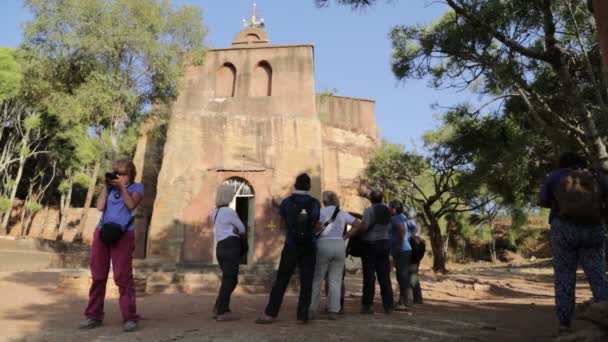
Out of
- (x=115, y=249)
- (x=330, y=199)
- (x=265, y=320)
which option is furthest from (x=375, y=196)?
(x=115, y=249)

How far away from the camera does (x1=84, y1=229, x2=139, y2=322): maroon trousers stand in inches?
181

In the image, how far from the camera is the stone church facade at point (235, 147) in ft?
49.2

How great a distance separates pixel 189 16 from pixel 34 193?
2700cm

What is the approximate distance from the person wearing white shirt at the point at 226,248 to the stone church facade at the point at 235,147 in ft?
31.4

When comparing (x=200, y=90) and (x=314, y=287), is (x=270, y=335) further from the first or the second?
(x=200, y=90)

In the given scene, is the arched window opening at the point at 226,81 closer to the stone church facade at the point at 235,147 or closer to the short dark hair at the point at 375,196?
the stone church facade at the point at 235,147

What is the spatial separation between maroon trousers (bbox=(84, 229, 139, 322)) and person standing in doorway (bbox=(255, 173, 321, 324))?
53.2 inches

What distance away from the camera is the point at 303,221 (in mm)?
5031

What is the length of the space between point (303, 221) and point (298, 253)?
363mm

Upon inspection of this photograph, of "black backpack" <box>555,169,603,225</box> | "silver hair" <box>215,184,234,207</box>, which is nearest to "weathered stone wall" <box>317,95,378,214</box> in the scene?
"silver hair" <box>215,184,234,207</box>

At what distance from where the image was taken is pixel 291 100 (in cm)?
1659

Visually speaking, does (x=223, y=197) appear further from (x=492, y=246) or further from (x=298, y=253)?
(x=492, y=246)

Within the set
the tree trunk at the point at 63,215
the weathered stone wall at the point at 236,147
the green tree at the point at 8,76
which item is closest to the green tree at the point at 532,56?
the weathered stone wall at the point at 236,147

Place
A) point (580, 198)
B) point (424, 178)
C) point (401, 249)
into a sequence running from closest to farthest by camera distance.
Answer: point (580, 198)
point (401, 249)
point (424, 178)
